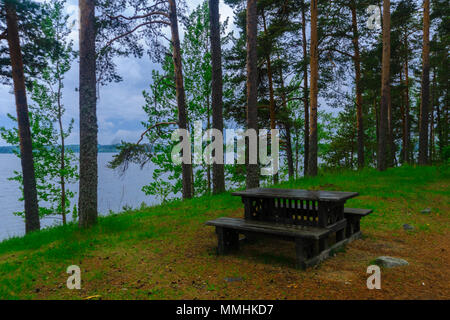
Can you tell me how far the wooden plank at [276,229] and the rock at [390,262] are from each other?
85 cm

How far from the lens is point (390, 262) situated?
3.98 metres

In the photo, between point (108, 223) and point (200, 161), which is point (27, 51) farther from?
point (200, 161)

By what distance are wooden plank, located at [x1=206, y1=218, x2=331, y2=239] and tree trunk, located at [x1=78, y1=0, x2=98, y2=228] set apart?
332cm

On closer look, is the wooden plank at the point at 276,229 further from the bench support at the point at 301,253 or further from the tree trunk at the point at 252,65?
the tree trunk at the point at 252,65

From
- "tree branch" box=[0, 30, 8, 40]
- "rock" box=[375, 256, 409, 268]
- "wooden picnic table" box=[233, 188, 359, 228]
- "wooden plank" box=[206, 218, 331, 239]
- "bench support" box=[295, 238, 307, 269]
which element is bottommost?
"rock" box=[375, 256, 409, 268]

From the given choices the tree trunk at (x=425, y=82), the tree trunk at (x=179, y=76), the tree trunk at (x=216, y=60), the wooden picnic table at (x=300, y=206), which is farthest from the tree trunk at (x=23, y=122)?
the tree trunk at (x=425, y=82)

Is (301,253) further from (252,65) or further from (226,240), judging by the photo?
(252,65)

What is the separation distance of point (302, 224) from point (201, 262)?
1.81 metres

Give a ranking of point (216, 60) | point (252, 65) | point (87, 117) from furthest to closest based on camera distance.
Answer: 1. point (216, 60)
2. point (252, 65)
3. point (87, 117)

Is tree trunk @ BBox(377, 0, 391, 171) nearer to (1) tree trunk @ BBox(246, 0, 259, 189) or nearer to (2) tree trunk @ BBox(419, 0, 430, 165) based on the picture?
(2) tree trunk @ BBox(419, 0, 430, 165)

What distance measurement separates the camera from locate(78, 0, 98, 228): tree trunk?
613 cm

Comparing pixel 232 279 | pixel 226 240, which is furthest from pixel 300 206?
pixel 232 279

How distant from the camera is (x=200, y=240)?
5.43 m

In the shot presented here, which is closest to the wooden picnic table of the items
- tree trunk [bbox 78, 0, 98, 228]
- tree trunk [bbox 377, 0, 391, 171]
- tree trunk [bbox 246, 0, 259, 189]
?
tree trunk [bbox 78, 0, 98, 228]
